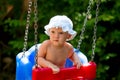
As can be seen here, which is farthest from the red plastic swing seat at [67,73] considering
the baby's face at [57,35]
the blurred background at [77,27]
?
the blurred background at [77,27]

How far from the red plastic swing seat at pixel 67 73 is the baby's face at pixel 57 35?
13 cm

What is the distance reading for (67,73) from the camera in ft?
5.77

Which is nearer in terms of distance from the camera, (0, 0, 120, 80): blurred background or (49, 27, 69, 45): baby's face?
(49, 27, 69, 45): baby's face

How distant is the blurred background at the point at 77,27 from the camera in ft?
9.49

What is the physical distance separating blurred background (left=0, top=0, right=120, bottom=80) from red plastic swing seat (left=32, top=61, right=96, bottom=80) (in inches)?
38.9

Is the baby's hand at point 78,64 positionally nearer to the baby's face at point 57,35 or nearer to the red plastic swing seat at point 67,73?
the red plastic swing seat at point 67,73

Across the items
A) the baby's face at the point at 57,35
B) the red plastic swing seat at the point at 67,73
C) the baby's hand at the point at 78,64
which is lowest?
the red plastic swing seat at the point at 67,73

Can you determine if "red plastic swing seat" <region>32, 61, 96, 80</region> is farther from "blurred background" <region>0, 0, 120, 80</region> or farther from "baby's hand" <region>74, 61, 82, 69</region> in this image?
"blurred background" <region>0, 0, 120, 80</region>

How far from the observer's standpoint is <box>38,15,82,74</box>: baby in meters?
1.78

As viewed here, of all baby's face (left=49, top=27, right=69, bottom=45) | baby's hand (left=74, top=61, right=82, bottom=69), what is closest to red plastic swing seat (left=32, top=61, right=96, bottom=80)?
baby's hand (left=74, top=61, right=82, bottom=69)

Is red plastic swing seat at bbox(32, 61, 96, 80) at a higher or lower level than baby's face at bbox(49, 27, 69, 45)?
lower

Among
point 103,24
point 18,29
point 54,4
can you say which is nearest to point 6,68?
point 18,29

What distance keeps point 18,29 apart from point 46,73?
5.49ft

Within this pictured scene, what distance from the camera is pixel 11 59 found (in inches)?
139
